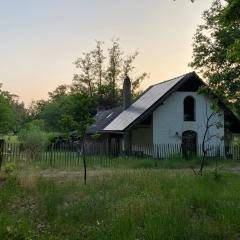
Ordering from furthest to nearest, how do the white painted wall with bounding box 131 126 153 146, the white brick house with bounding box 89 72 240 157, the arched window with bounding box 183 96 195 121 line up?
the arched window with bounding box 183 96 195 121 → the white painted wall with bounding box 131 126 153 146 → the white brick house with bounding box 89 72 240 157

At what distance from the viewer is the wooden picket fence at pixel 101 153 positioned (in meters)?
23.0

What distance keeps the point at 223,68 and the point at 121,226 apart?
2694 centimetres

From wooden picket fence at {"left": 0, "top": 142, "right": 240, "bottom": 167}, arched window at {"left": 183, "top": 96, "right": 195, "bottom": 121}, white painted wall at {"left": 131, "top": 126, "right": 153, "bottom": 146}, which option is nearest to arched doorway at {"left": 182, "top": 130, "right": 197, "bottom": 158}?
wooden picket fence at {"left": 0, "top": 142, "right": 240, "bottom": 167}

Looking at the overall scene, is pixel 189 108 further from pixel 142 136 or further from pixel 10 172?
pixel 10 172

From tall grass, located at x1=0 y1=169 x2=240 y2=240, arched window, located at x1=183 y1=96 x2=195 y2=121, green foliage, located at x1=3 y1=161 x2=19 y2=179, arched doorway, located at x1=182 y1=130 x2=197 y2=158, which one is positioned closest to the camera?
tall grass, located at x1=0 y1=169 x2=240 y2=240

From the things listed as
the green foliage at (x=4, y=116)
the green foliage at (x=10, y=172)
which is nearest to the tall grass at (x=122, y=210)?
the green foliage at (x=10, y=172)

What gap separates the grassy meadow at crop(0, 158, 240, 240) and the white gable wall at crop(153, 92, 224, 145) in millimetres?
16833

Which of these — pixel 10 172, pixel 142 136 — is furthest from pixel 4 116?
pixel 10 172

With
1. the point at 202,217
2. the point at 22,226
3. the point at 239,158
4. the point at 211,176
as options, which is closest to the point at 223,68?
the point at 239,158

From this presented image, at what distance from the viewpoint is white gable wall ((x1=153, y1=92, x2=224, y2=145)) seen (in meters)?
30.5

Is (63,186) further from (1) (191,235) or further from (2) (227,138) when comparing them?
(2) (227,138)

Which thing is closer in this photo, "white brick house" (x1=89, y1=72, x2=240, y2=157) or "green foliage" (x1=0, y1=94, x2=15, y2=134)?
"white brick house" (x1=89, y1=72, x2=240, y2=157)

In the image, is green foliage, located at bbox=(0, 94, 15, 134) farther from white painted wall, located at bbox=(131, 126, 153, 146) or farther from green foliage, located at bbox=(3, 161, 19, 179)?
green foliage, located at bbox=(3, 161, 19, 179)

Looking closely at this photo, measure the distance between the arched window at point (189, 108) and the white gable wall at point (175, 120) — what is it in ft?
1.03
